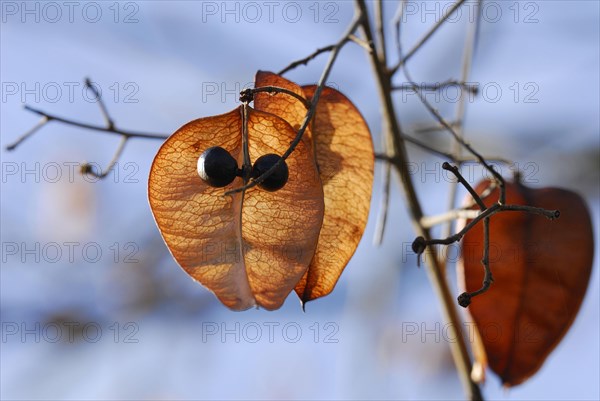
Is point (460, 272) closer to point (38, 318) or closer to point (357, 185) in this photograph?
point (357, 185)

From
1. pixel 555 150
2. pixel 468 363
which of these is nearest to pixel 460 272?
pixel 468 363

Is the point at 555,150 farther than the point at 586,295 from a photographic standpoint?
Yes

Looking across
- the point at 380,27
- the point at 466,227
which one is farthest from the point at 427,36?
the point at 466,227

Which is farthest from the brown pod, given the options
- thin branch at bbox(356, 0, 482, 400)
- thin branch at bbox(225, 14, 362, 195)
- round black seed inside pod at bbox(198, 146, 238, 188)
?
round black seed inside pod at bbox(198, 146, 238, 188)

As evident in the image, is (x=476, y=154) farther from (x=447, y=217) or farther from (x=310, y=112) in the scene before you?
(x=310, y=112)

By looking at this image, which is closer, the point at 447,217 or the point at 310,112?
the point at 310,112

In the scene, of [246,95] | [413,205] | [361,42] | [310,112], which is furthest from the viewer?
[413,205]

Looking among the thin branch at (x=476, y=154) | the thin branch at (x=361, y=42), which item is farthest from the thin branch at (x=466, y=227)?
the thin branch at (x=361, y=42)
